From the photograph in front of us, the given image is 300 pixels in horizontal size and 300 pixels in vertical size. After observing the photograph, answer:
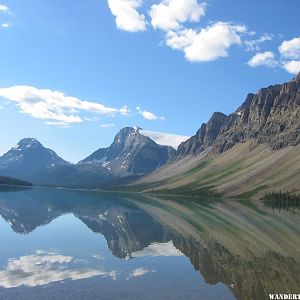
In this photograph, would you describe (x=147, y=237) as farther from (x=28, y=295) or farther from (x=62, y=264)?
(x=28, y=295)

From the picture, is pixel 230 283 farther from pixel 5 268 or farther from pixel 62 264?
pixel 5 268

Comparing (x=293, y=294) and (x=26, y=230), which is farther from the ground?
(x=26, y=230)

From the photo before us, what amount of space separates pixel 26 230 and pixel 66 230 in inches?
381

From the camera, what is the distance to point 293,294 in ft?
149

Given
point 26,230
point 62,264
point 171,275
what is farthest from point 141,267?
point 26,230

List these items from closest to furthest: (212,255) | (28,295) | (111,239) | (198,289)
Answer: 1. (28,295)
2. (198,289)
3. (212,255)
4. (111,239)

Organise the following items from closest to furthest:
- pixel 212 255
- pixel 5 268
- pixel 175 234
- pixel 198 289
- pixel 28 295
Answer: pixel 28 295 < pixel 198 289 < pixel 5 268 < pixel 212 255 < pixel 175 234

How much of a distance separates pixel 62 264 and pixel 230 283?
22372 mm

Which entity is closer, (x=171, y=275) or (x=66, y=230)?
(x=171, y=275)

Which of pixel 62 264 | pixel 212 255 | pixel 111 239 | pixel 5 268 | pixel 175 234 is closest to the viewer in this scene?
pixel 5 268

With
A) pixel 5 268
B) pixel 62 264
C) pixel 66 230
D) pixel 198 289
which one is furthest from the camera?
pixel 66 230

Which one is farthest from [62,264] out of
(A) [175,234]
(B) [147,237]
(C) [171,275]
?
(A) [175,234]

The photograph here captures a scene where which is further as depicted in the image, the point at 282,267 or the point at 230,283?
the point at 282,267

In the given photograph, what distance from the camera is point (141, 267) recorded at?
61281 millimetres
